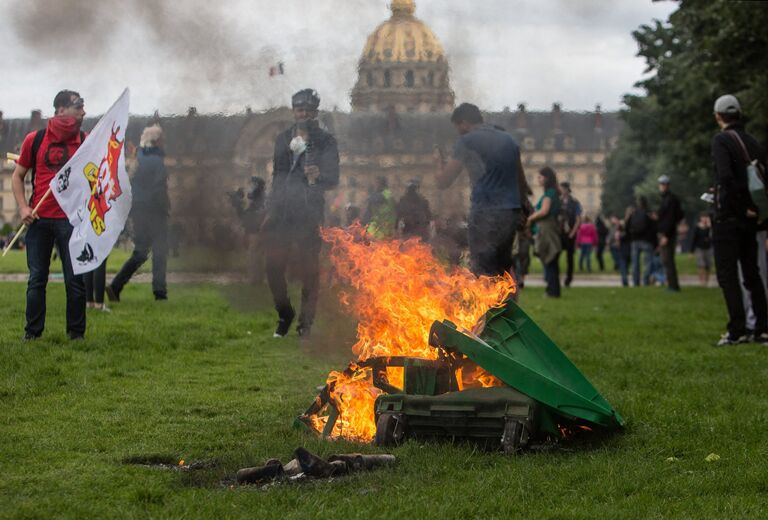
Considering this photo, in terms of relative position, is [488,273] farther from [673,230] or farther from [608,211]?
[608,211]

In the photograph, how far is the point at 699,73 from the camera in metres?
28.7

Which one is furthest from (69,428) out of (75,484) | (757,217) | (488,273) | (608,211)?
(608,211)

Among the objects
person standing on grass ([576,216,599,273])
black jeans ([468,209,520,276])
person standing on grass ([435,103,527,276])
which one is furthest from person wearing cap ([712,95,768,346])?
person standing on grass ([576,216,599,273])

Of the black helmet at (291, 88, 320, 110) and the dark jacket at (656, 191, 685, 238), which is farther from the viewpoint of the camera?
the dark jacket at (656, 191, 685, 238)

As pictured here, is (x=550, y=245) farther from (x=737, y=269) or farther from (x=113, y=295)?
(x=737, y=269)

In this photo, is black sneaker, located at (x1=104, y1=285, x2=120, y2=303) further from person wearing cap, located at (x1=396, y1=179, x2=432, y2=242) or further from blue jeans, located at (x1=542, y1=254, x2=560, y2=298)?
blue jeans, located at (x1=542, y1=254, x2=560, y2=298)

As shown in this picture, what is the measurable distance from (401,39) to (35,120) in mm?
3611

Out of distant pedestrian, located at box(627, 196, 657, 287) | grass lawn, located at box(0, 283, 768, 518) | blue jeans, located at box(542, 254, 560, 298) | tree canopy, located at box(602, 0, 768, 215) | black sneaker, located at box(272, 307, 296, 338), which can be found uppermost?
tree canopy, located at box(602, 0, 768, 215)

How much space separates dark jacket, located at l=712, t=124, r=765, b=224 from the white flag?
5.60 meters

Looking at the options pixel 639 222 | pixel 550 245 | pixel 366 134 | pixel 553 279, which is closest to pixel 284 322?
pixel 366 134

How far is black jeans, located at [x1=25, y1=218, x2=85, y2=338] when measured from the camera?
10.2 metres

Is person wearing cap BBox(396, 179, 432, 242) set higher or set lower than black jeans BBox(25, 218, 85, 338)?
higher

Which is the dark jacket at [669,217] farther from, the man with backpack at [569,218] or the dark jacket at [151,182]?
the dark jacket at [151,182]

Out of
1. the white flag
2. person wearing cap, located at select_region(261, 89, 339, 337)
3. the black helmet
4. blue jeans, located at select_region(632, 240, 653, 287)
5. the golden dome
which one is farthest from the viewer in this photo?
blue jeans, located at select_region(632, 240, 653, 287)
